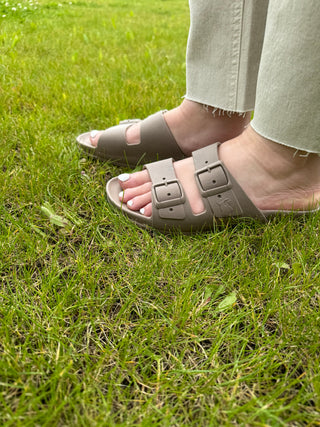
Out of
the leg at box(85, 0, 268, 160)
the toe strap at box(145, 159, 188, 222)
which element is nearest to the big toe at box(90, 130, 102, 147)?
the leg at box(85, 0, 268, 160)

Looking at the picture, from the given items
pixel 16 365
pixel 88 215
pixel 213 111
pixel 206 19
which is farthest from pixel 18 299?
pixel 206 19

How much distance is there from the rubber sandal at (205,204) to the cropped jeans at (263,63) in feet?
0.58

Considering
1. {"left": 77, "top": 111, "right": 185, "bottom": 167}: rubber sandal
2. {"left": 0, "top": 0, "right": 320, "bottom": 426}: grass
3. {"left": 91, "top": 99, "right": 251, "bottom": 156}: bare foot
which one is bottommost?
{"left": 0, "top": 0, "right": 320, "bottom": 426}: grass

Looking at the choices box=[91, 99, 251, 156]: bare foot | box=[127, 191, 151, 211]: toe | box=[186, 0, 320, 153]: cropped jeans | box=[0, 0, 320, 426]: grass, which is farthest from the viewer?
box=[91, 99, 251, 156]: bare foot

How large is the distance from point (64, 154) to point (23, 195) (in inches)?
11.8

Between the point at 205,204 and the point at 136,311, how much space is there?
1.29 ft

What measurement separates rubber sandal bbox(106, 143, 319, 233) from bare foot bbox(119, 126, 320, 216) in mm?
20

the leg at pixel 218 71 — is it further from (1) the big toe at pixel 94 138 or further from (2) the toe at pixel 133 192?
(2) the toe at pixel 133 192

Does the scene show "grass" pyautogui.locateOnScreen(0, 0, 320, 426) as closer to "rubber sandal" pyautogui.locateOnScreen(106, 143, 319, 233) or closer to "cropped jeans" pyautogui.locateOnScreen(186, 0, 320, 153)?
"rubber sandal" pyautogui.locateOnScreen(106, 143, 319, 233)

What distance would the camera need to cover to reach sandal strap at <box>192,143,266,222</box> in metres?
1.02

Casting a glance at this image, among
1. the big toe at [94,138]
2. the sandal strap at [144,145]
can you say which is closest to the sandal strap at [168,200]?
the sandal strap at [144,145]

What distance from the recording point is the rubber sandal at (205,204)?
103cm

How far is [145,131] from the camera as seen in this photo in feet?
4.32

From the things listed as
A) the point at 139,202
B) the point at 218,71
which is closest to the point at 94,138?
the point at 139,202
